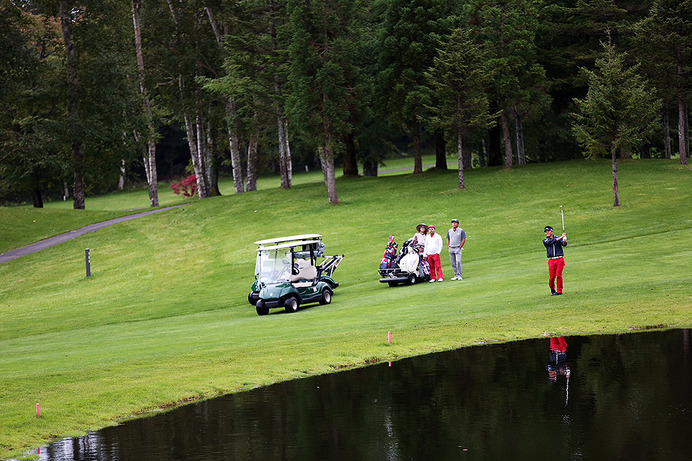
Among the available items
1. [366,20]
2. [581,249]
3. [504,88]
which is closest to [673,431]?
[581,249]

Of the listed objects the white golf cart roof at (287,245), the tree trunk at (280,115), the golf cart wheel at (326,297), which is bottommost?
the golf cart wheel at (326,297)

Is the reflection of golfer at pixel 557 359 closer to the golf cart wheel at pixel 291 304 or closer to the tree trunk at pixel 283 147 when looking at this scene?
the golf cart wheel at pixel 291 304

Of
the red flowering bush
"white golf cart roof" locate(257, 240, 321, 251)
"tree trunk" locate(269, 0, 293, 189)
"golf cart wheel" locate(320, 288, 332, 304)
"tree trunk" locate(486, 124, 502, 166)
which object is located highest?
"tree trunk" locate(269, 0, 293, 189)

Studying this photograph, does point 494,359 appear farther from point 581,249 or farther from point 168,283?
point 168,283

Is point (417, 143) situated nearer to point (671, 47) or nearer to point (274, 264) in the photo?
point (671, 47)

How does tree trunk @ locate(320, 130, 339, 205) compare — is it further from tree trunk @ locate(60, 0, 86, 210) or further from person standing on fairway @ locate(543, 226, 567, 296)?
person standing on fairway @ locate(543, 226, 567, 296)

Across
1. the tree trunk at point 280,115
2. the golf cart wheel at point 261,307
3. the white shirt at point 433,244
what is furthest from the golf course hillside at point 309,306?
the tree trunk at point 280,115

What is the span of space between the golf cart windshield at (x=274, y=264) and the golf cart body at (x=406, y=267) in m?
3.89

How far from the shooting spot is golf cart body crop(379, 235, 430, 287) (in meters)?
26.5

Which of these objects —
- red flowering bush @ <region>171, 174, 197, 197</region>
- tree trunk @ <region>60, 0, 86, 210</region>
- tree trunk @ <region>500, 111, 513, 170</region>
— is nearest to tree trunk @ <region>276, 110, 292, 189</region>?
→ tree trunk @ <region>60, 0, 86, 210</region>

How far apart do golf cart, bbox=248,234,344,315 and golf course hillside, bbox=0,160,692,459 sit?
544 mm

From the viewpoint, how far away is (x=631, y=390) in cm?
1120

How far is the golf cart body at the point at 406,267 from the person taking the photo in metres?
26.5

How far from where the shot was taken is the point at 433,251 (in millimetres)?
25734
